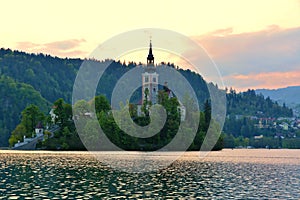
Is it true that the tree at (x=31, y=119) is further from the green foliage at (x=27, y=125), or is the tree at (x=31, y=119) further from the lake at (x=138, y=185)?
the lake at (x=138, y=185)

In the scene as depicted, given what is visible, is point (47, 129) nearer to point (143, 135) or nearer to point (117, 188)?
point (143, 135)

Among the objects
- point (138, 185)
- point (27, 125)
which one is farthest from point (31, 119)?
point (138, 185)

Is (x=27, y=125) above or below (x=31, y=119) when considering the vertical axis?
below

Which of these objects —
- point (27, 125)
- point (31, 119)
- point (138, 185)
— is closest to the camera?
point (138, 185)

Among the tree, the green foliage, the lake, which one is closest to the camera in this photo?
the lake

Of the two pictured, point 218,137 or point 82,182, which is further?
point 218,137

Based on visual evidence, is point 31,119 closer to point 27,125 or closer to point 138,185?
point 27,125

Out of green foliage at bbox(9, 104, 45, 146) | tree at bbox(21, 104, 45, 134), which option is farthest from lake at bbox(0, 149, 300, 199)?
tree at bbox(21, 104, 45, 134)

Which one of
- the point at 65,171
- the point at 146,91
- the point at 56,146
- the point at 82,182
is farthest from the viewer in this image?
the point at 146,91

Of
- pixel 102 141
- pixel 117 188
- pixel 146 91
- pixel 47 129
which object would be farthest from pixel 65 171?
pixel 146 91

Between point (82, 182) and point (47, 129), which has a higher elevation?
point (47, 129)

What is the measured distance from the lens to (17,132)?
169 m

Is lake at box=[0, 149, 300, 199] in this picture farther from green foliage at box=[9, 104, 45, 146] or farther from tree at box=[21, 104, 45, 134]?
tree at box=[21, 104, 45, 134]

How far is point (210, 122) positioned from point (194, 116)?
7.17m
